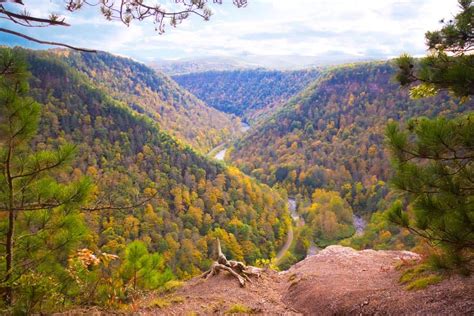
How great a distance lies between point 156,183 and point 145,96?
116357 millimetres

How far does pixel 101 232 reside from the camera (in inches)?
2062

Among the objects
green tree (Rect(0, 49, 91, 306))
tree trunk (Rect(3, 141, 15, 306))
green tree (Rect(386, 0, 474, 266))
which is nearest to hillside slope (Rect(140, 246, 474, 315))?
green tree (Rect(386, 0, 474, 266))

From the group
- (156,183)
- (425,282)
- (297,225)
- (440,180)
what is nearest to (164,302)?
(425,282)

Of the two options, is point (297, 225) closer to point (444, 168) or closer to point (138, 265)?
point (138, 265)

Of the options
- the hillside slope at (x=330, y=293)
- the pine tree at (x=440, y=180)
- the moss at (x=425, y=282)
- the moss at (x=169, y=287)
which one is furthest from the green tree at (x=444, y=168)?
the moss at (x=169, y=287)

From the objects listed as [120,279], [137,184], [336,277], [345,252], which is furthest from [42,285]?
[137,184]

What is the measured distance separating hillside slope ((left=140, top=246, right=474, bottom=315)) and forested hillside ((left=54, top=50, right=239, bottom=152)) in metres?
144

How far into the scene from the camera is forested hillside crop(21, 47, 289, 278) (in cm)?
5834

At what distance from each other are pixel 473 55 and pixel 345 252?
1022 centimetres

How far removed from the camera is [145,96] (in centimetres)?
18138

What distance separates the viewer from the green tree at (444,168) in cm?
514

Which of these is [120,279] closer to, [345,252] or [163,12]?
[163,12]

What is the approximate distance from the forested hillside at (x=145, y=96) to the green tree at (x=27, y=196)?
490ft

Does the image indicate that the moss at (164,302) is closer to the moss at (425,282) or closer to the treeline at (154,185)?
the moss at (425,282)
